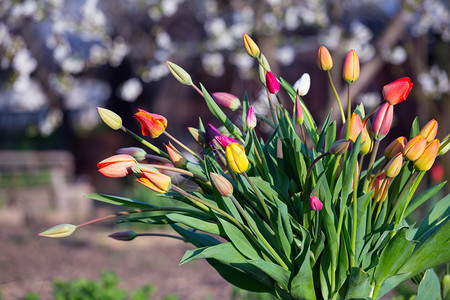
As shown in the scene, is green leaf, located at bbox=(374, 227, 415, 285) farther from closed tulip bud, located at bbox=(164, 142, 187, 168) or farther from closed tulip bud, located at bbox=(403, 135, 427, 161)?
closed tulip bud, located at bbox=(164, 142, 187, 168)

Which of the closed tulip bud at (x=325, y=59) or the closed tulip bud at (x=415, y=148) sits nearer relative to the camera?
the closed tulip bud at (x=415, y=148)

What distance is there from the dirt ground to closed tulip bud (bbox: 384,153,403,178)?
303 centimetres

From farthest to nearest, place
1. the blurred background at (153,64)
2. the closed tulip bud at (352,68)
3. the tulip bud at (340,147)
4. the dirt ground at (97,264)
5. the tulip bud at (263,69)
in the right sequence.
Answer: the blurred background at (153,64) < the dirt ground at (97,264) < the tulip bud at (263,69) < the closed tulip bud at (352,68) < the tulip bud at (340,147)

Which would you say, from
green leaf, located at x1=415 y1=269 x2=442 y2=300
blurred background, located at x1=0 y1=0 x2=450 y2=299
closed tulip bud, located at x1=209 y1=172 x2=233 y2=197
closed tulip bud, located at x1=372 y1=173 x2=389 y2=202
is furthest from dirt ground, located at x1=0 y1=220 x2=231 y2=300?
closed tulip bud, located at x1=209 y1=172 x2=233 y2=197

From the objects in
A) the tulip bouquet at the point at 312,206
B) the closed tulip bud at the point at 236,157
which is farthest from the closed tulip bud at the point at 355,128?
the closed tulip bud at the point at 236,157

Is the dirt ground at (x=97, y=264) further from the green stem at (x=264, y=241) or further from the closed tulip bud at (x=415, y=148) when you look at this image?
the closed tulip bud at (x=415, y=148)

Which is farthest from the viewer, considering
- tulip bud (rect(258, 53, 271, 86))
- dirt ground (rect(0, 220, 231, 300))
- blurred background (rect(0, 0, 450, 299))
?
blurred background (rect(0, 0, 450, 299))

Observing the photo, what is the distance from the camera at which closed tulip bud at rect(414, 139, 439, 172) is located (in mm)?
898

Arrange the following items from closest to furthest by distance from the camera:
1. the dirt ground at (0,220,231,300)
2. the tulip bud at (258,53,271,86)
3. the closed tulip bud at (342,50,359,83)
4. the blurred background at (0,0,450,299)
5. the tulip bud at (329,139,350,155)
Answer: the tulip bud at (329,139,350,155)
the closed tulip bud at (342,50,359,83)
the tulip bud at (258,53,271,86)
the dirt ground at (0,220,231,300)
the blurred background at (0,0,450,299)

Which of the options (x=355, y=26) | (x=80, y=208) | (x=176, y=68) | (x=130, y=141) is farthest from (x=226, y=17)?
(x=176, y=68)

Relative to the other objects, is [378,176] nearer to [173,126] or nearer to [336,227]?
[336,227]

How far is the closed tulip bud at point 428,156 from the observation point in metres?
0.90

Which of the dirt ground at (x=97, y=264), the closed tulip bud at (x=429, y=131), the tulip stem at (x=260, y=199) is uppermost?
the closed tulip bud at (x=429, y=131)

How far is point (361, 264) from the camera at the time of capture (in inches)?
39.3
